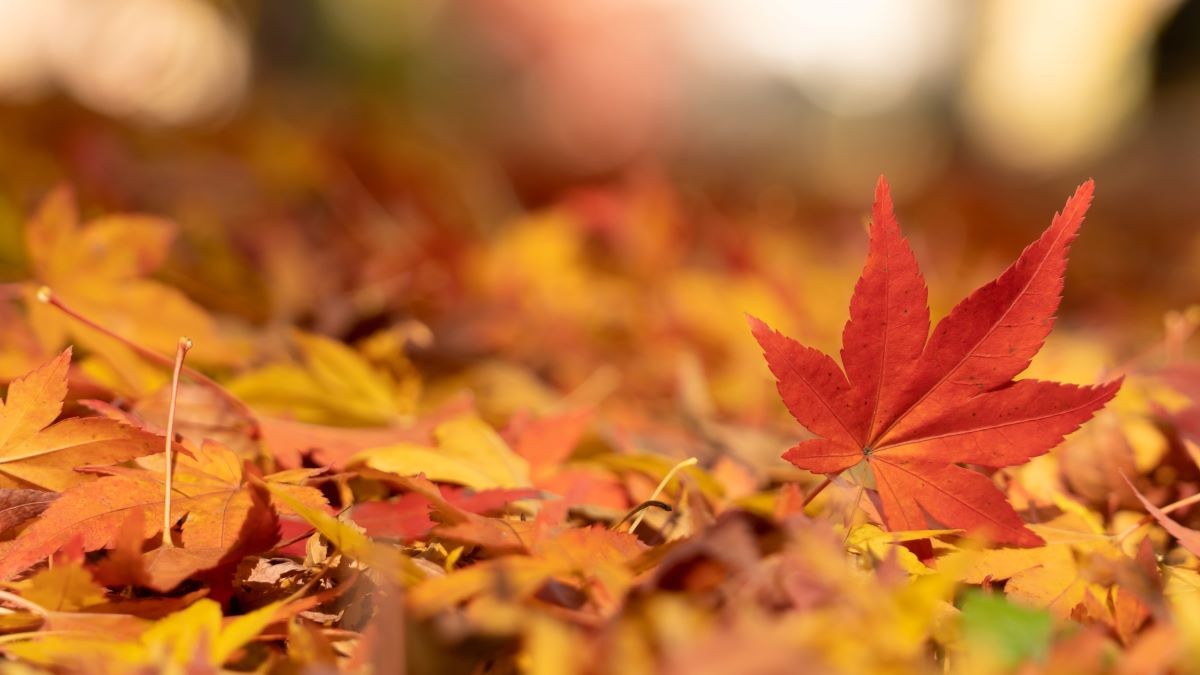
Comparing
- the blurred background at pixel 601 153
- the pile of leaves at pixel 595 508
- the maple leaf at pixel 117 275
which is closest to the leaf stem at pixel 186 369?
the pile of leaves at pixel 595 508

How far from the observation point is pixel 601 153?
3.65m

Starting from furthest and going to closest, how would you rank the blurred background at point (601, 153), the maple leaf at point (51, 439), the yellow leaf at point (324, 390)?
the blurred background at point (601, 153)
the yellow leaf at point (324, 390)
the maple leaf at point (51, 439)

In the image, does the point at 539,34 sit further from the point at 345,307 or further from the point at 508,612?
the point at 508,612

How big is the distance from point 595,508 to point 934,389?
0.23 m

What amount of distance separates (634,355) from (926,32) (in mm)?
6636

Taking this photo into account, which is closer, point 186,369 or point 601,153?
point 186,369

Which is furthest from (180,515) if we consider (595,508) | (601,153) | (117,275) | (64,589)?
(601,153)

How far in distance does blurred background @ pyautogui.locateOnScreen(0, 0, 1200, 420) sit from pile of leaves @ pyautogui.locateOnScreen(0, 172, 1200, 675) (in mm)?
219

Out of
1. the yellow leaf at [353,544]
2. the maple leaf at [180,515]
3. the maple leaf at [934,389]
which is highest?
the maple leaf at [934,389]

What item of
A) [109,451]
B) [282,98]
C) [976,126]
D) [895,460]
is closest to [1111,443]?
[895,460]

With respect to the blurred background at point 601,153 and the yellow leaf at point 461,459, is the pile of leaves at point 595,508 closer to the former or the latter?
the yellow leaf at point 461,459

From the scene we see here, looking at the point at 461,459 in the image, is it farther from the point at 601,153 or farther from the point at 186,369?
the point at 601,153

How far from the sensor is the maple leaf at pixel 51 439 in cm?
47

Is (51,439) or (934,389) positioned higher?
(934,389)
